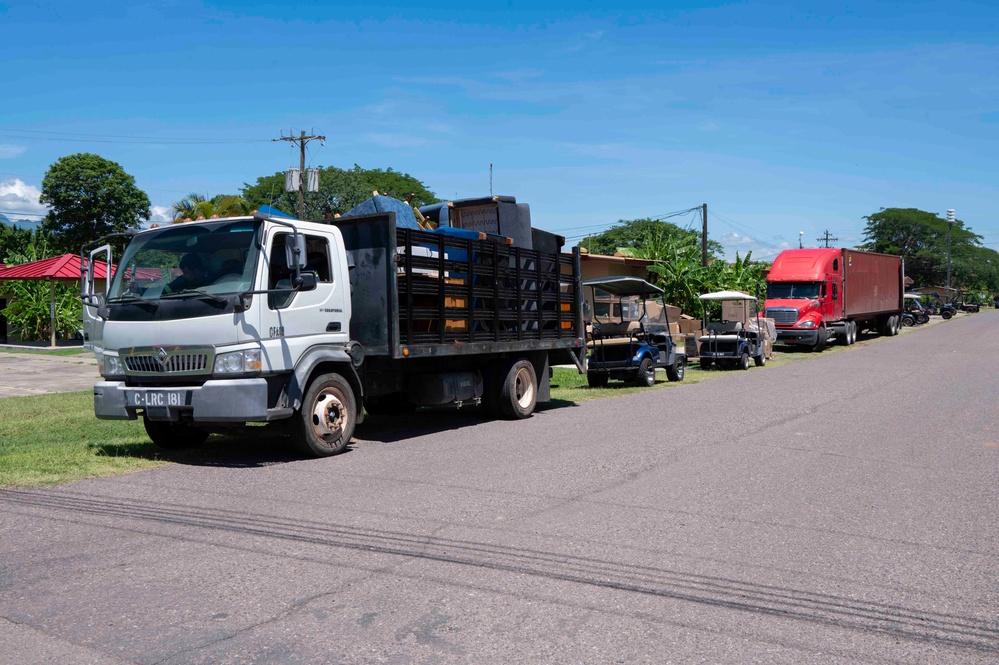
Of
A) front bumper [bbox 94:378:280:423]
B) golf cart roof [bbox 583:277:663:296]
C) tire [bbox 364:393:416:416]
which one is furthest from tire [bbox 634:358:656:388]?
front bumper [bbox 94:378:280:423]

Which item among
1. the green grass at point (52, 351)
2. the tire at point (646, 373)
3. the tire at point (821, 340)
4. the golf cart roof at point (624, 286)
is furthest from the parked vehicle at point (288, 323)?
the tire at point (821, 340)

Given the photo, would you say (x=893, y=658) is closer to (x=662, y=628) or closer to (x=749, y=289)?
(x=662, y=628)

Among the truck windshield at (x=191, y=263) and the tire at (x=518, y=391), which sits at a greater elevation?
the truck windshield at (x=191, y=263)

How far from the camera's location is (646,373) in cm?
1961

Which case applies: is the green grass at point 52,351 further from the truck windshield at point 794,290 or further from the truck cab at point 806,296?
the truck windshield at point 794,290

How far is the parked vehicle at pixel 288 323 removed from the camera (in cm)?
896

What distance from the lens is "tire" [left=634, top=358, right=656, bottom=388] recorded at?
1944 centimetres

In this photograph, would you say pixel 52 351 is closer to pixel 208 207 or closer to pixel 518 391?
pixel 208 207

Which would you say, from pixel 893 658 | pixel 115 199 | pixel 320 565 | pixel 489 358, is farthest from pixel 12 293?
pixel 893 658

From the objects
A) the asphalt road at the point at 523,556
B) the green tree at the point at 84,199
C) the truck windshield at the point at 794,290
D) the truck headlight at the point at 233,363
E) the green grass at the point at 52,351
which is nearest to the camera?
the asphalt road at the point at 523,556

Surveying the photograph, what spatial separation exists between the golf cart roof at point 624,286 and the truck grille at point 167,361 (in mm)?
10607

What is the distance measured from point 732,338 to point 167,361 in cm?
1840

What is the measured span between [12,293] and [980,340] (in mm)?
38879

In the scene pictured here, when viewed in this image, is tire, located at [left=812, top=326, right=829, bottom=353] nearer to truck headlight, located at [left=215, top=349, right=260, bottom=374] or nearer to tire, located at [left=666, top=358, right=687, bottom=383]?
tire, located at [left=666, top=358, right=687, bottom=383]
